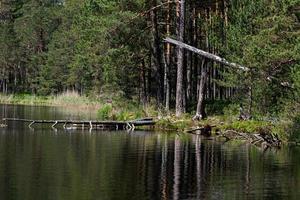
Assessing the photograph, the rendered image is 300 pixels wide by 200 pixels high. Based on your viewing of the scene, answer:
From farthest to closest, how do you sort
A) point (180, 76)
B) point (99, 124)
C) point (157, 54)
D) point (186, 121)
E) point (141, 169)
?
point (157, 54) < point (180, 76) < point (99, 124) < point (186, 121) < point (141, 169)

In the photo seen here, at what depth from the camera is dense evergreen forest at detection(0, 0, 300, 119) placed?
33156 millimetres

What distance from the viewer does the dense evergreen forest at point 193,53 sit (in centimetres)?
3316

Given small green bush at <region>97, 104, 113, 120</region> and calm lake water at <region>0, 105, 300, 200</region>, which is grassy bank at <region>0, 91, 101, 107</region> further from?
calm lake water at <region>0, 105, 300, 200</region>

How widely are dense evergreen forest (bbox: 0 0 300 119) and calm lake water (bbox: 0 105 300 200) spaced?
4.09m

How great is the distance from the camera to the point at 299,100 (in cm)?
3122

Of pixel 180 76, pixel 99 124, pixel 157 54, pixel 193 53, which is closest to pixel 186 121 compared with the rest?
pixel 180 76

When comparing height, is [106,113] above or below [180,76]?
below

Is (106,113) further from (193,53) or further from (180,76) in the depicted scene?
(180,76)

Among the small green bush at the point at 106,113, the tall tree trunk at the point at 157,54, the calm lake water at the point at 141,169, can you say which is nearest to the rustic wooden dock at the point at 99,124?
the calm lake water at the point at 141,169

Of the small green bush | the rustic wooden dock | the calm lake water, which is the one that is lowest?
the calm lake water

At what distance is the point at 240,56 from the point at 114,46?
14196 mm

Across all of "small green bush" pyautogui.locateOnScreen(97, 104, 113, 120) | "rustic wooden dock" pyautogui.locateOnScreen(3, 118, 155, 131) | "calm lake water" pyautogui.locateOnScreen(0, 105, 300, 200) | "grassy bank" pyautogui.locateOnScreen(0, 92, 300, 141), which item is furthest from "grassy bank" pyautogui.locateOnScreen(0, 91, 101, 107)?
"calm lake water" pyautogui.locateOnScreen(0, 105, 300, 200)

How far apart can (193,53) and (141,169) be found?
29.6m

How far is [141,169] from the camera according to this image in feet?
77.1
